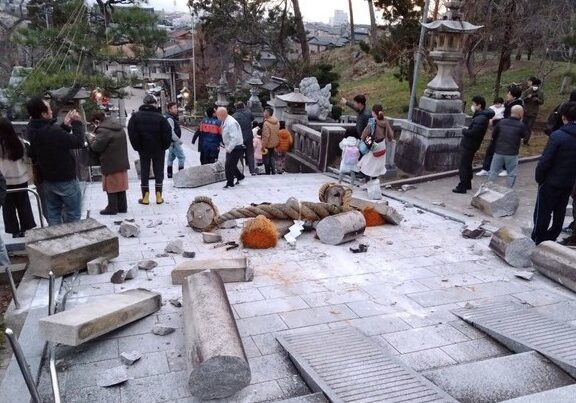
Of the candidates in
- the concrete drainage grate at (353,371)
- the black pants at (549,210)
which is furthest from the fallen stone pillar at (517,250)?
the concrete drainage grate at (353,371)

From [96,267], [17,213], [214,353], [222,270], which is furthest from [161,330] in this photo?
[17,213]

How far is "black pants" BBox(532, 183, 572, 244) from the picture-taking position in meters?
6.02

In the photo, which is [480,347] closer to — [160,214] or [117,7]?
[160,214]

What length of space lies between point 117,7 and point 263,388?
14328mm

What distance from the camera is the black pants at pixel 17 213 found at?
6266 mm

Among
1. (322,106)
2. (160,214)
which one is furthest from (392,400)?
(322,106)

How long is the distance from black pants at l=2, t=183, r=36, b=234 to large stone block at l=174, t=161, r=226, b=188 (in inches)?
142

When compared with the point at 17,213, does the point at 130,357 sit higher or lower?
lower

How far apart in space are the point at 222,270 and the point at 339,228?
1.87m

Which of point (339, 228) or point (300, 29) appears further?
point (300, 29)

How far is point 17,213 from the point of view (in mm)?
6406

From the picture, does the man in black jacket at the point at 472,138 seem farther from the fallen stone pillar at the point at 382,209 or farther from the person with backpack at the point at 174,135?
the person with backpack at the point at 174,135

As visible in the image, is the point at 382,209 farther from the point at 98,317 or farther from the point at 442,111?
the point at 98,317

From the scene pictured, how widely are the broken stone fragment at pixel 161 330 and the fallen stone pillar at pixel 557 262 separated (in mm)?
4170
